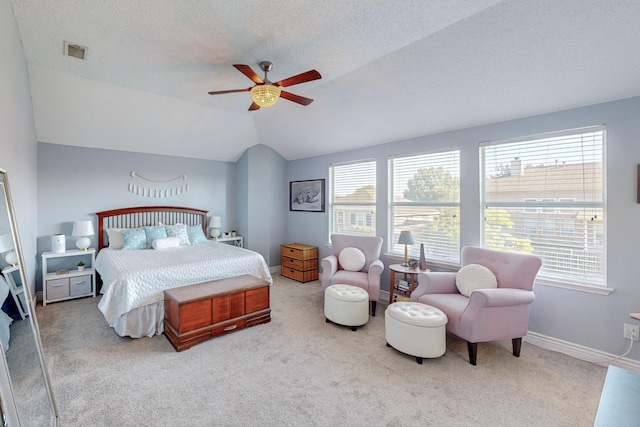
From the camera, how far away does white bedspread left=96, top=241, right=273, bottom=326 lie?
2.90m

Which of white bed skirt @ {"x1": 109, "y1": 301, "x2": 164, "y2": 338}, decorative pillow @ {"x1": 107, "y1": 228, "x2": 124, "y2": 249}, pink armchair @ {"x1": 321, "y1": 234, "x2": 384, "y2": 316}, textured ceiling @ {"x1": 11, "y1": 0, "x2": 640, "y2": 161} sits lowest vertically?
white bed skirt @ {"x1": 109, "y1": 301, "x2": 164, "y2": 338}

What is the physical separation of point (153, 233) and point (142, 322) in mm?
1950

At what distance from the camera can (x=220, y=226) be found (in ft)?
18.2

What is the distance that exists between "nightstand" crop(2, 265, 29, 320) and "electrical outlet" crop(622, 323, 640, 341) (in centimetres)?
465

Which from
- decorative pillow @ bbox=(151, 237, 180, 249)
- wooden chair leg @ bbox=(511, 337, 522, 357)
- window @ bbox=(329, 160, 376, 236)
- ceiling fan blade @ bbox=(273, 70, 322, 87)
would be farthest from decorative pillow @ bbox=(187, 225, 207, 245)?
wooden chair leg @ bbox=(511, 337, 522, 357)

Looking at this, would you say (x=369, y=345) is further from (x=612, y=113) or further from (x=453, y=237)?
(x=612, y=113)

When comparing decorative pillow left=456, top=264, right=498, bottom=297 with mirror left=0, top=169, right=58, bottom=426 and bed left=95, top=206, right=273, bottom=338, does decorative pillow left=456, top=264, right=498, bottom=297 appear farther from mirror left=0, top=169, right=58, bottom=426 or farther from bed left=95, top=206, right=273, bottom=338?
mirror left=0, top=169, right=58, bottom=426

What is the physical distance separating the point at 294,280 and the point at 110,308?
2889 millimetres

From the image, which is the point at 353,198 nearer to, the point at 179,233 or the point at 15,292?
the point at 179,233

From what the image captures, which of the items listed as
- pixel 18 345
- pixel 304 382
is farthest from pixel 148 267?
pixel 304 382

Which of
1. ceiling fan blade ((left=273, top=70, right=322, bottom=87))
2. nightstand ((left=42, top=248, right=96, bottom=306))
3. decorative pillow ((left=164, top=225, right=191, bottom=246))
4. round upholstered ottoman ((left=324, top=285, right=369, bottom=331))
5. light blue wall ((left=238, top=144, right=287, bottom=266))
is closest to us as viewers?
ceiling fan blade ((left=273, top=70, right=322, bottom=87))

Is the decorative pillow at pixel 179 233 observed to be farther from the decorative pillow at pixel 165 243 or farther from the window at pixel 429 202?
the window at pixel 429 202

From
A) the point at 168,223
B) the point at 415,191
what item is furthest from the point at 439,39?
the point at 168,223

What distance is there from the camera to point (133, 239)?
4.34 m
